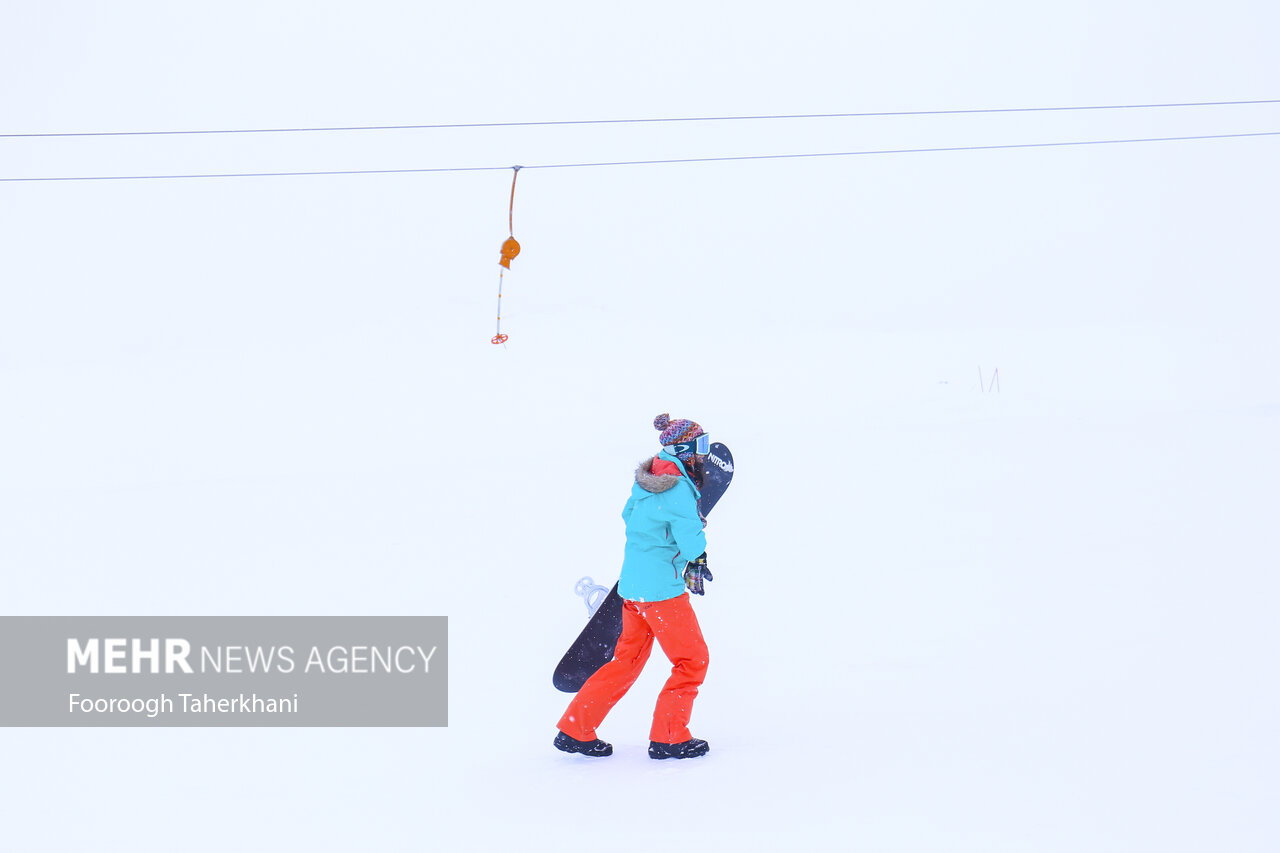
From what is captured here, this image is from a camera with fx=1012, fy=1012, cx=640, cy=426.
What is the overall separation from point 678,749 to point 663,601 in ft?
2.43

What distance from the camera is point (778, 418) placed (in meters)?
18.2

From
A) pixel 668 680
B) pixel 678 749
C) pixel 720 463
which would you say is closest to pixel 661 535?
pixel 668 680

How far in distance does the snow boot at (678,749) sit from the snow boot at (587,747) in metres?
0.24

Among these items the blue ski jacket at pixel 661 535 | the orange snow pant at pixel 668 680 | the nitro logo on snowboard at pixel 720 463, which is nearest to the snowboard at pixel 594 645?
the nitro logo on snowboard at pixel 720 463

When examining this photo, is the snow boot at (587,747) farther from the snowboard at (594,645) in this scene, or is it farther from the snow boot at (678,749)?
the snowboard at (594,645)

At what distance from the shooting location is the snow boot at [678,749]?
4.89 metres

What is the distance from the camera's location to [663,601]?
15.8 ft

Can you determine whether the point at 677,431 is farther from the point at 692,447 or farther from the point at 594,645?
the point at 594,645

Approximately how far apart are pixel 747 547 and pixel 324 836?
652 cm

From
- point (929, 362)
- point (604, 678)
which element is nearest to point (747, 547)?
point (604, 678)

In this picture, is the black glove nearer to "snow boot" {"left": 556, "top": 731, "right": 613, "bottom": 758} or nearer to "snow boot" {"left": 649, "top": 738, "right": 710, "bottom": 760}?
"snow boot" {"left": 649, "top": 738, "right": 710, "bottom": 760}

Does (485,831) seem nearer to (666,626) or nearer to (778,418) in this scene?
(666,626)

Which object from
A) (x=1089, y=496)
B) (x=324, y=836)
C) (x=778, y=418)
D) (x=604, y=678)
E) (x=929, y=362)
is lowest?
(x=324, y=836)

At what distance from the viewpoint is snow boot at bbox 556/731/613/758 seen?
16.5 feet
